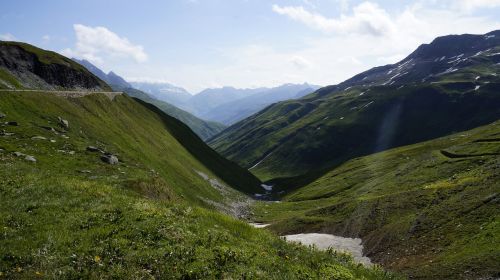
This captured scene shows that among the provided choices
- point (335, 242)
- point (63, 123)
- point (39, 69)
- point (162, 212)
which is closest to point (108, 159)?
point (63, 123)

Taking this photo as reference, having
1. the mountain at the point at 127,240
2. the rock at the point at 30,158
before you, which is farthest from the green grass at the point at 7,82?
the mountain at the point at 127,240

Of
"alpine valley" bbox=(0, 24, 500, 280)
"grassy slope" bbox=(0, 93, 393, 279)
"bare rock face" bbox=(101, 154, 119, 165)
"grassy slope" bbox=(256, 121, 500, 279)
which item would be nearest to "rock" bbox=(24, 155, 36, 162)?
"alpine valley" bbox=(0, 24, 500, 280)

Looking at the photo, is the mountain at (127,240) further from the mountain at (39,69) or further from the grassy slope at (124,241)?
the mountain at (39,69)

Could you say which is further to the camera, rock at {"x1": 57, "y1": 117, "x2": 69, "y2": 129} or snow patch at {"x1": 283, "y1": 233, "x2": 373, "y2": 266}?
rock at {"x1": 57, "y1": 117, "x2": 69, "y2": 129}

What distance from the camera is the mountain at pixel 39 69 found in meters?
97.2

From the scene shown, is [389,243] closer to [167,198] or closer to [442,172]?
[167,198]

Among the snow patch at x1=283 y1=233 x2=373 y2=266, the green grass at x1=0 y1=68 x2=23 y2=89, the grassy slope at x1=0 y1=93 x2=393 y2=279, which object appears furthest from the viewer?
the green grass at x1=0 y1=68 x2=23 y2=89

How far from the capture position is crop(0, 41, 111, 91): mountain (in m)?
97.2

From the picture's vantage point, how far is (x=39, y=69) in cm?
10500

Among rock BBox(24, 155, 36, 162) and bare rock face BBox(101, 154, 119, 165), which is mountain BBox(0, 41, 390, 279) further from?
bare rock face BBox(101, 154, 119, 165)

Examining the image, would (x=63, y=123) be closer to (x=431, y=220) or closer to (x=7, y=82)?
(x=7, y=82)

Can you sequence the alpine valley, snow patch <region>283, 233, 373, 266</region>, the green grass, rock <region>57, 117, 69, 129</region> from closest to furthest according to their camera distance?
the alpine valley → snow patch <region>283, 233, 373, 266</region> → rock <region>57, 117, 69, 129</region> → the green grass

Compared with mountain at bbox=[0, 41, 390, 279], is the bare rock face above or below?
below

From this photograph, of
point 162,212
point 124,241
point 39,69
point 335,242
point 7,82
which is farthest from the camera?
point 39,69
